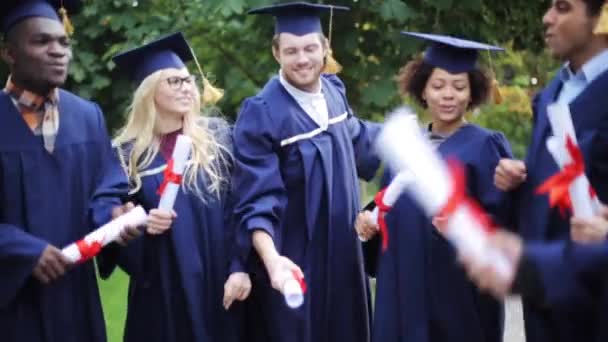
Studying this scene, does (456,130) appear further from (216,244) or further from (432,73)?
(216,244)

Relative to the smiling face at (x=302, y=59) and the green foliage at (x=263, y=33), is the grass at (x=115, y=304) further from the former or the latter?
the smiling face at (x=302, y=59)

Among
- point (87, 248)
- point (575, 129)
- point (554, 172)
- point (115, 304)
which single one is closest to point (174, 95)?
point (87, 248)

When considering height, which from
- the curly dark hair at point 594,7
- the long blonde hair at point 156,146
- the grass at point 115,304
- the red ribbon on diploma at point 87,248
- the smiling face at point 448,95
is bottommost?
the grass at point 115,304

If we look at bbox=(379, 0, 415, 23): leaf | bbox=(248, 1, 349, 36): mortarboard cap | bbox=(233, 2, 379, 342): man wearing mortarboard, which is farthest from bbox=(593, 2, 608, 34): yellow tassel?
bbox=(379, 0, 415, 23): leaf

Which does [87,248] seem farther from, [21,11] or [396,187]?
[396,187]

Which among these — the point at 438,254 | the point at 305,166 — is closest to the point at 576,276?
the point at 438,254

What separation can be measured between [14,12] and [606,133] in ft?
8.93

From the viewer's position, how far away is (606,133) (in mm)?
4648

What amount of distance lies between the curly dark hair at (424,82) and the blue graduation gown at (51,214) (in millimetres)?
1545

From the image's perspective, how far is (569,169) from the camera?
4.34 metres

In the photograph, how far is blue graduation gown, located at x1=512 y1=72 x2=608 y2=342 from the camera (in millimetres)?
4641

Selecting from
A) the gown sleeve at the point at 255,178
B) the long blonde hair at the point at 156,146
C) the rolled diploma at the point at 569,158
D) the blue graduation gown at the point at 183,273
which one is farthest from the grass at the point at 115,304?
the rolled diploma at the point at 569,158

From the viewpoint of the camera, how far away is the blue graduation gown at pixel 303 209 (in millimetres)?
6078

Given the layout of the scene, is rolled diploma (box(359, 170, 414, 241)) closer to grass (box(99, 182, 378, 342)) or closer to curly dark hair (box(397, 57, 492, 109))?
curly dark hair (box(397, 57, 492, 109))
